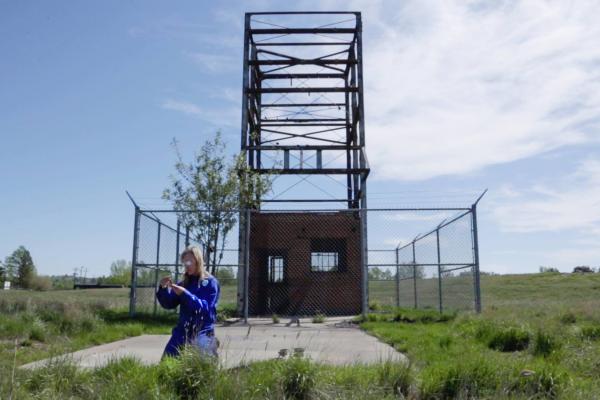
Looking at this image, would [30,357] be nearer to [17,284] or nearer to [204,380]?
[204,380]

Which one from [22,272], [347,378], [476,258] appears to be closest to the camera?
[347,378]

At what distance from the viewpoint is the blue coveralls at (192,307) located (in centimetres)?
505

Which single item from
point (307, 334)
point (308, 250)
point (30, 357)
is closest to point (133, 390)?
point (30, 357)

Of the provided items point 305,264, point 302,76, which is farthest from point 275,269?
point 302,76

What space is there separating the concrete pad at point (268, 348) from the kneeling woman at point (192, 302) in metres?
0.35

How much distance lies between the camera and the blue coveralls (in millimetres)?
5051

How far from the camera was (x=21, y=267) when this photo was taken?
73750 mm

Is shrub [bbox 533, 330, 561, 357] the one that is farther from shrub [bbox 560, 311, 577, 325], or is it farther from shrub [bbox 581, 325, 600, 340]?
shrub [bbox 560, 311, 577, 325]

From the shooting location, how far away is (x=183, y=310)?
201 inches

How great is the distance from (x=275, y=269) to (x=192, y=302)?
12.4m

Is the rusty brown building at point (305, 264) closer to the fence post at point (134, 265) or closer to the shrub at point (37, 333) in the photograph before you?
the fence post at point (134, 265)

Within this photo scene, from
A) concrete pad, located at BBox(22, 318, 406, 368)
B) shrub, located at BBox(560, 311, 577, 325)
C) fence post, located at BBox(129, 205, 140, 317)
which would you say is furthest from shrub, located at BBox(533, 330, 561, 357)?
fence post, located at BBox(129, 205, 140, 317)

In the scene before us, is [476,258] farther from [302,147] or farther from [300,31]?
[300,31]

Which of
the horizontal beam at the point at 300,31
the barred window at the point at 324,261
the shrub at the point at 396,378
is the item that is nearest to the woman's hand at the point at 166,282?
the shrub at the point at 396,378
